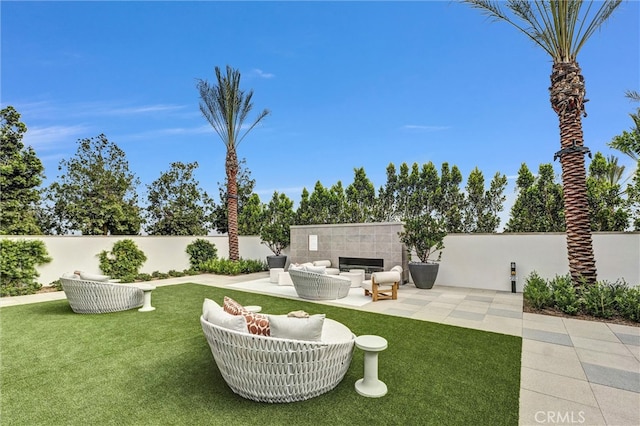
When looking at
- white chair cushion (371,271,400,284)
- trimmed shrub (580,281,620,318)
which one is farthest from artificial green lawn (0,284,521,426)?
trimmed shrub (580,281,620,318)

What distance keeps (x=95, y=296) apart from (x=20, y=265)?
202 inches

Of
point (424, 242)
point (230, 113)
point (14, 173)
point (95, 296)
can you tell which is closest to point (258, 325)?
point (95, 296)

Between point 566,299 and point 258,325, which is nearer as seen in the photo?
point 258,325

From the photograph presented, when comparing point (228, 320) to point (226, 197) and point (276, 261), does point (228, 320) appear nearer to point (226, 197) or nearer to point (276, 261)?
point (276, 261)

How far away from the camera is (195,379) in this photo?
3146 millimetres

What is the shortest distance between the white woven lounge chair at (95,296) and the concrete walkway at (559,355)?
2.67 metres

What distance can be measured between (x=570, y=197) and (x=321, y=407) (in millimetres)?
6913

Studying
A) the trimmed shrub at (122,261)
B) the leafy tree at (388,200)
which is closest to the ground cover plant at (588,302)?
the leafy tree at (388,200)

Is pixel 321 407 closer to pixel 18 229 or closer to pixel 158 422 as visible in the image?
pixel 158 422

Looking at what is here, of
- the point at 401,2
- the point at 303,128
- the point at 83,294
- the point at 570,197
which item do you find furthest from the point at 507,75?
the point at 83,294

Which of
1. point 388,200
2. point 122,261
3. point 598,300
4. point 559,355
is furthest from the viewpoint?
point 388,200

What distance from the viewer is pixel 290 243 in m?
12.8

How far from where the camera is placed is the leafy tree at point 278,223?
1296cm

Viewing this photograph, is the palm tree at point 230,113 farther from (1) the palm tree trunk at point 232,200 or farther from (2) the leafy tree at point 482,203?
(2) the leafy tree at point 482,203
